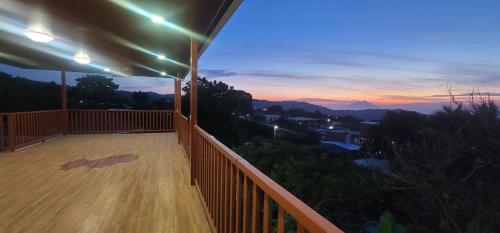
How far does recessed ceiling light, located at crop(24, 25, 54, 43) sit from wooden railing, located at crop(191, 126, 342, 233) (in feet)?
10.6

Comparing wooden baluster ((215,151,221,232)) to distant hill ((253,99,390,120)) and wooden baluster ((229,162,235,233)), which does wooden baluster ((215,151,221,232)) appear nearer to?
wooden baluster ((229,162,235,233))

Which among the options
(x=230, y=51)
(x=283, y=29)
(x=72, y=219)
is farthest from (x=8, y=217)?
(x=230, y=51)

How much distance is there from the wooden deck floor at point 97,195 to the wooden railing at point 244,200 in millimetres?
430

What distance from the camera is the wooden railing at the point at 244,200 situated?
0.91 meters

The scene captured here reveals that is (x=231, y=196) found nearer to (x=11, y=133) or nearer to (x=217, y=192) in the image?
(x=217, y=192)

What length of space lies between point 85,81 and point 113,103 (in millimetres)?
1841

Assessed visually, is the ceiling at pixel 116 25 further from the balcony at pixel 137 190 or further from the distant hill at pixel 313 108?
the distant hill at pixel 313 108

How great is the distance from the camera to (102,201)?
3.34 m

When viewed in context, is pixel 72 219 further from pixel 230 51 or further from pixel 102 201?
pixel 230 51

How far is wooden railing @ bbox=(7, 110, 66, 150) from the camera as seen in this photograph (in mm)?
6414

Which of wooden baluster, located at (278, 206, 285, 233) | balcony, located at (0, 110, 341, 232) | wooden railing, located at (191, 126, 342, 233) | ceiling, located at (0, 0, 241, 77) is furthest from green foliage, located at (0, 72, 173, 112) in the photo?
wooden baluster, located at (278, 206, 285, 233)

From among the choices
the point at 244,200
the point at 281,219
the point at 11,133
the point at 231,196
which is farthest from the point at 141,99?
the point at 281,219

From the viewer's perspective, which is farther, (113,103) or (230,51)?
(230,51)

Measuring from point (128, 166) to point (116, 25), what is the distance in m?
2.32
